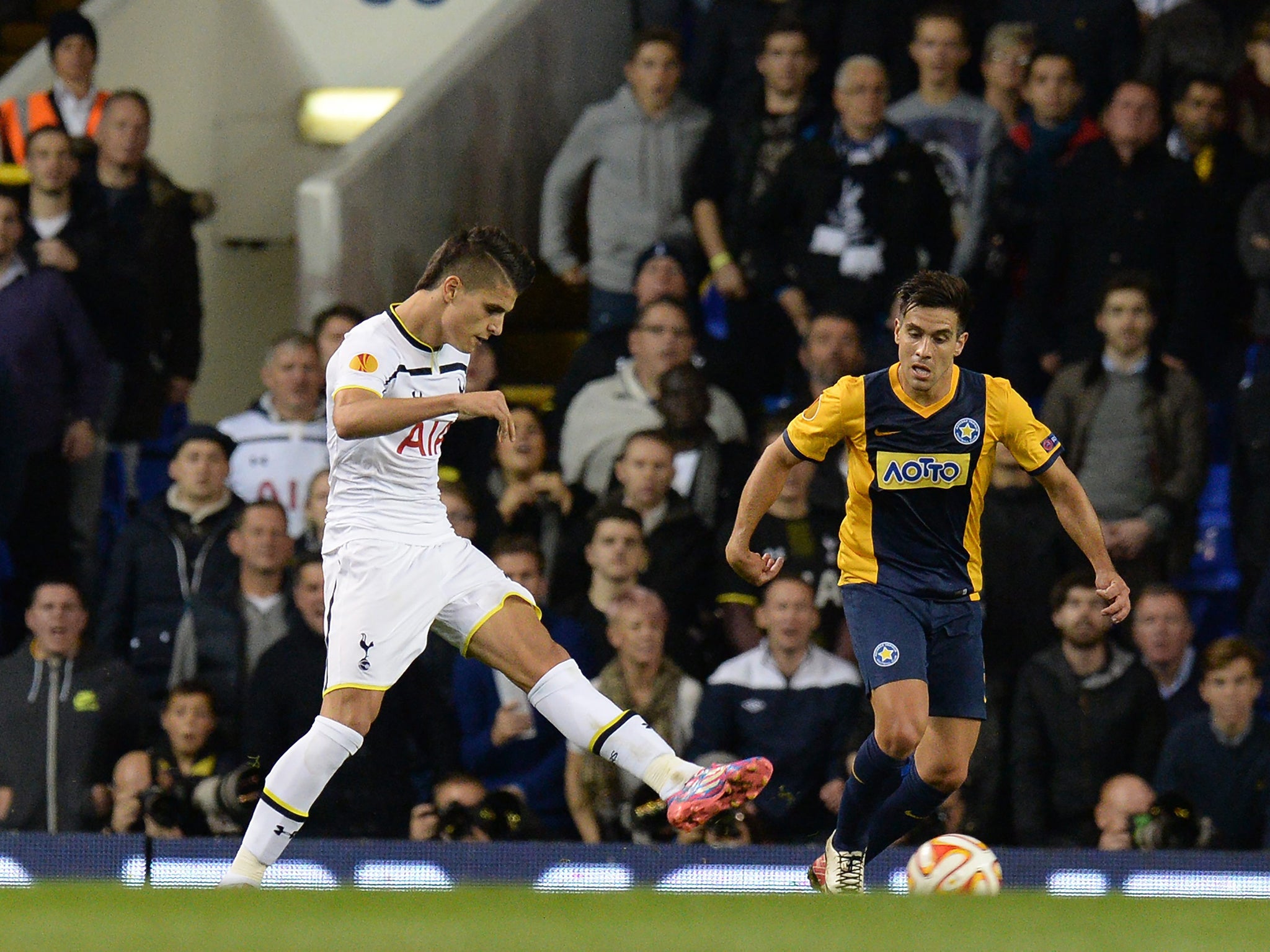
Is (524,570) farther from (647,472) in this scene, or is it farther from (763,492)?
(763,492)

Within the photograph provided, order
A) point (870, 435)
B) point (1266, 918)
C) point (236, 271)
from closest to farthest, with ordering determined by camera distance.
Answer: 1. point (1266, 918)
2. point (870, 435)
3. point (236, 271)

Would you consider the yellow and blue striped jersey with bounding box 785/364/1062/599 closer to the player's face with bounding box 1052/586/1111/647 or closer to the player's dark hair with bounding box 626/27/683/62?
the player's face with bounding box 1052/586/1111/647

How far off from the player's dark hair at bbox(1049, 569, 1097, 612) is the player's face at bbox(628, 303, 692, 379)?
6.46 feet

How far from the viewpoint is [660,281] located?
33.2ft

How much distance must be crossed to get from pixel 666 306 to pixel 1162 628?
257 cm

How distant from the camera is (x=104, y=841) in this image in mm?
7930

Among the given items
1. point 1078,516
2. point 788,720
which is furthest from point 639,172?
point 1078,516

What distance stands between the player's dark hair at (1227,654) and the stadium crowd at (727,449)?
0.06ft

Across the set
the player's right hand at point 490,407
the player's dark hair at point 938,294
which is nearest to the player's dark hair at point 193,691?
the player's right hand at point 490,407

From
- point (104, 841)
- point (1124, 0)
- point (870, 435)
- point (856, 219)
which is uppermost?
point (1124, 0)

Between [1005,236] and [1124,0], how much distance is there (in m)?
1.56

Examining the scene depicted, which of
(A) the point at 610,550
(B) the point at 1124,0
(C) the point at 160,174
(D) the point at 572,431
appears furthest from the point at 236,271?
(B) the point at 1124,0

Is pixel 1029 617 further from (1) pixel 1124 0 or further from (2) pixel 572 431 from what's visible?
(1) pixel 1124 0

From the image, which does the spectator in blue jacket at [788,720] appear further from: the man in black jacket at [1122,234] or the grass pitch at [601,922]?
the grass pitch at [601,922]
